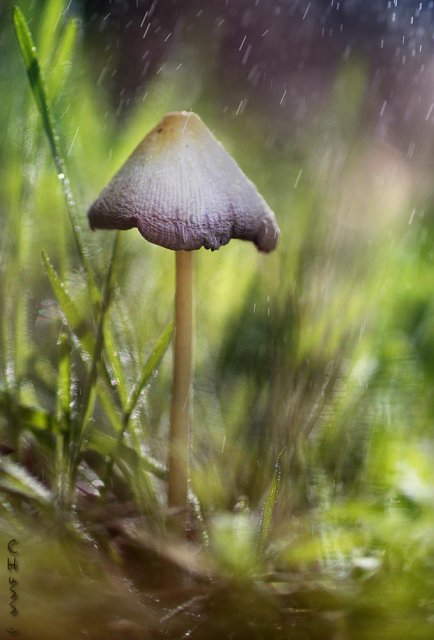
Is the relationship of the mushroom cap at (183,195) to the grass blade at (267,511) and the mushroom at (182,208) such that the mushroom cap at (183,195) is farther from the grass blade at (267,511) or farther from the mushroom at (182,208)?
the grass blade at (267,511)

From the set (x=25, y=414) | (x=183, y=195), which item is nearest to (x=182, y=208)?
(x=183, y=195)

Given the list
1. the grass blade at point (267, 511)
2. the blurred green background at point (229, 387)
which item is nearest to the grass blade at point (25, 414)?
the blurred green background at point (229, 387)

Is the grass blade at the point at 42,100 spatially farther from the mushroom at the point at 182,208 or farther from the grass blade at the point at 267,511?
the grass blade at the point at 267,511

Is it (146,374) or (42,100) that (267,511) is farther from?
(42,100)

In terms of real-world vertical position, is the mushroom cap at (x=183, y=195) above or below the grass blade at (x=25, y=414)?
above

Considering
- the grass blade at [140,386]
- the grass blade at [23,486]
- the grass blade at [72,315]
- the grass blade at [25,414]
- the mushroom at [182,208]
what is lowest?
the grass blade at [23,486]

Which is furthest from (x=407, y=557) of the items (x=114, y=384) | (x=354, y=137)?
(x=354, y=137)
